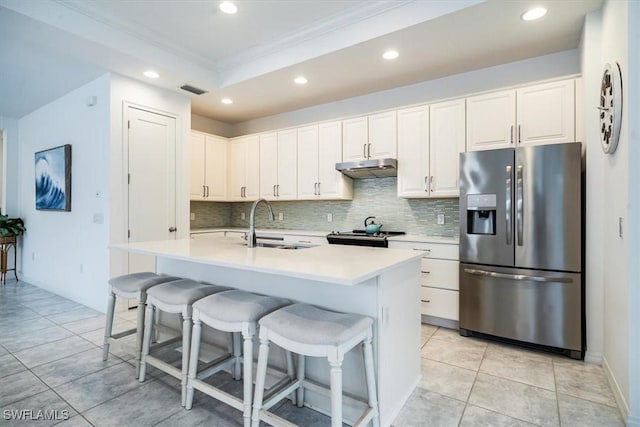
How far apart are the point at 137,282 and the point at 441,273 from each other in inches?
105

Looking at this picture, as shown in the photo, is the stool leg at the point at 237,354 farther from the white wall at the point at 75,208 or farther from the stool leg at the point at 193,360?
the white wall at the point at 75,208

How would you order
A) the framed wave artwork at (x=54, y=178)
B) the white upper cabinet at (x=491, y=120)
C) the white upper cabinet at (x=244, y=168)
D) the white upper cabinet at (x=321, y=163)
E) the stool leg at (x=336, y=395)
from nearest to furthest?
the stool leg at (x=336, y=395), the white upper cabinet at (x=491, y=120), the framed wave artwork at (x=54, y=178), the white upper cabinet at (x=321, y=163), the white upper cabinet at (x=244, y=168)

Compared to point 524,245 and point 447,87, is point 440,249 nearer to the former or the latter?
point 524,245

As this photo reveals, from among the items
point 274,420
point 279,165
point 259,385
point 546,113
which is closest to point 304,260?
point 259,385

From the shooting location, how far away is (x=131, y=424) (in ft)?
5.88

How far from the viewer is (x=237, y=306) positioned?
1808 mm

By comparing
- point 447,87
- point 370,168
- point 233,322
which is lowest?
point 233,322

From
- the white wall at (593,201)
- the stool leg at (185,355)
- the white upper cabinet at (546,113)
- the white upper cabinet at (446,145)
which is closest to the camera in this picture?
the stool leg at (185,355)

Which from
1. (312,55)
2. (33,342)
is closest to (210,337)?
(33,342)

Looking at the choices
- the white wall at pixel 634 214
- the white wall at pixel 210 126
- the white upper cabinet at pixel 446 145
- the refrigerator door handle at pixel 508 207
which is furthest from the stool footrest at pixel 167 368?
the white wall at pixel 210 126

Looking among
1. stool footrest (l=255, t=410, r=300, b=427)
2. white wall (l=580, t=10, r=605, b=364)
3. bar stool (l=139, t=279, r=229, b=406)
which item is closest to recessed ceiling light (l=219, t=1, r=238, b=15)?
bar stool (l=139, t=279, r=229, b=406)

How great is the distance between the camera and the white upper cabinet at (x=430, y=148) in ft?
11.3

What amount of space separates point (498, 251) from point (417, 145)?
4.70ft

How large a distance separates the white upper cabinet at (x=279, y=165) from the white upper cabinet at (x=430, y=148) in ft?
5.21
